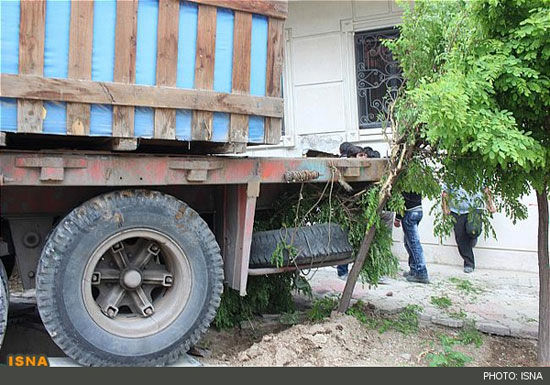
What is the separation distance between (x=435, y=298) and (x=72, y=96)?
4.54 meters

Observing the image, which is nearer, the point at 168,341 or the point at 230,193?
the point at 168,341

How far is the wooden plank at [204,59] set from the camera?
339 cm

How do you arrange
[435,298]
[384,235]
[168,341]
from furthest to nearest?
[435,298] → [384,235] → [168,341]

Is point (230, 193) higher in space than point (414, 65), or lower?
lower

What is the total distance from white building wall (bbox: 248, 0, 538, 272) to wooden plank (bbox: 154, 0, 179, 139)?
4.64 meters

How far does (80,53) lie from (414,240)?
502 cm

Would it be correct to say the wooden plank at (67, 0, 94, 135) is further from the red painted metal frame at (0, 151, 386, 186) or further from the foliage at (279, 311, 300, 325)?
the foliage at (279, 311, 300, 325)

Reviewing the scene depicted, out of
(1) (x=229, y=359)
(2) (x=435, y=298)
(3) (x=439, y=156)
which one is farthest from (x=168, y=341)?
(2) (x=435, y=298)

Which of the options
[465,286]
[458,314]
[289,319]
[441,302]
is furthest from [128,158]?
[465,286]

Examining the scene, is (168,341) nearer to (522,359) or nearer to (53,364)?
(53,364)

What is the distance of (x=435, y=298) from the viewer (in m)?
5.95

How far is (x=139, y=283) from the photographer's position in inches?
142

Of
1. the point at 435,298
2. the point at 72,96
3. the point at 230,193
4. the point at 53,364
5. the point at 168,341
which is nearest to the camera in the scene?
the point at 72,96

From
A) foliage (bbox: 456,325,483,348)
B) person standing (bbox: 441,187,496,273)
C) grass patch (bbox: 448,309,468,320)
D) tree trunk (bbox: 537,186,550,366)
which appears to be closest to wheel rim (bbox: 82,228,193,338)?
person standing (bbox: 441,187,496,273)
